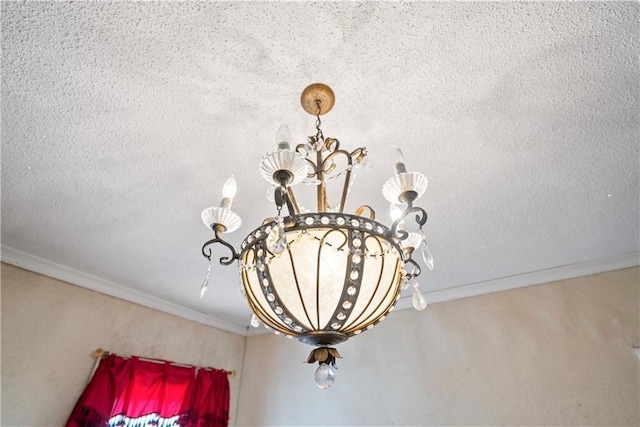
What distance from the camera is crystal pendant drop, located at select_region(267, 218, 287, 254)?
61cm

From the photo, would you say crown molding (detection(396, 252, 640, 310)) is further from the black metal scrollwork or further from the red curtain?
the black metal scrollwork

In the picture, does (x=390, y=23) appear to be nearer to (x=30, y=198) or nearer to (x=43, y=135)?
(x=43, y=135)

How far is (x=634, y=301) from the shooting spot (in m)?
2.01

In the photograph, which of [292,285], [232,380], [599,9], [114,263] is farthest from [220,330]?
[599,9]

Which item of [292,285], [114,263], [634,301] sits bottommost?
[292,285]

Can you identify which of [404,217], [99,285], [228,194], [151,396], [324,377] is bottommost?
[324,377]

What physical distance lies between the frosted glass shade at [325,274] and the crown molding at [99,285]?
2.13m

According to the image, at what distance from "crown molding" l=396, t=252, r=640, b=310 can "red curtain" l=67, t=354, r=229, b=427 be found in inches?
69.0

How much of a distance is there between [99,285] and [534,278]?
9.99ft

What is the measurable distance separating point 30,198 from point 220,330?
2.05 metres

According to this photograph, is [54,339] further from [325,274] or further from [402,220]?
[402,220]

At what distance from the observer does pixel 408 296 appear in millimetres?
2699

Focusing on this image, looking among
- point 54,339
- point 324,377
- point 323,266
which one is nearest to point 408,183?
point 323,266

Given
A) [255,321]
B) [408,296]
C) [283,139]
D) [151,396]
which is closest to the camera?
[283,139]
